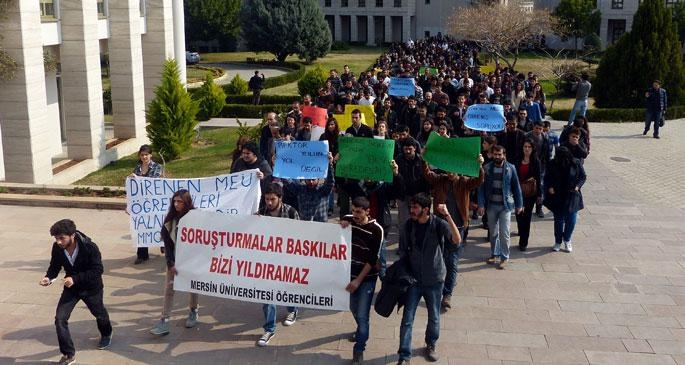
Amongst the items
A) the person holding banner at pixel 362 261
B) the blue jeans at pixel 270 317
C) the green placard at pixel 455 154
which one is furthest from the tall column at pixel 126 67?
the person holding banner at pixel 362 261

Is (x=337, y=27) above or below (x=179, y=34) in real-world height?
above

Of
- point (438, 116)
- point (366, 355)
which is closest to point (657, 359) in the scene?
point (366, 355)

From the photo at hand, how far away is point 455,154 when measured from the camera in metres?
10.1

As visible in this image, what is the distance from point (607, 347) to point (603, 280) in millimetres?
2197

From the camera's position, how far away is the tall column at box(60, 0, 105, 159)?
19.8 meters

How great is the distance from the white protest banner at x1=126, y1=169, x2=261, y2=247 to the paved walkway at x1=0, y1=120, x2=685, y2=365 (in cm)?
80

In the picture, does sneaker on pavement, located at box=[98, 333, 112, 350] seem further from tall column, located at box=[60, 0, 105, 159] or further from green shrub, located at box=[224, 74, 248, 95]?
green shrub, located at box=[224, 74, 248, 95]

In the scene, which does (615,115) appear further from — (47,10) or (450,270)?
(450,270)

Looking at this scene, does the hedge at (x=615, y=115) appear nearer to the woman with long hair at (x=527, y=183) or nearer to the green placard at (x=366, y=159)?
the woman with long hair at (x=527, y=183)

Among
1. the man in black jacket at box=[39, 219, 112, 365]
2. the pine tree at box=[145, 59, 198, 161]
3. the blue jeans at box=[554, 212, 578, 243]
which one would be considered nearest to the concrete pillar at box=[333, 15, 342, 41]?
the pine tree at box=[145, 59, 198, 161]

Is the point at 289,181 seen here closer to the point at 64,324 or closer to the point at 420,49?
the point at 64,324

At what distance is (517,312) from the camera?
29.9 ft

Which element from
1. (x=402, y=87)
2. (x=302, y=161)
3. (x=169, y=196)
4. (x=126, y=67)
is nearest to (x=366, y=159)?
(x=302, y=161)

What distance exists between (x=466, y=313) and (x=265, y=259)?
261cm
